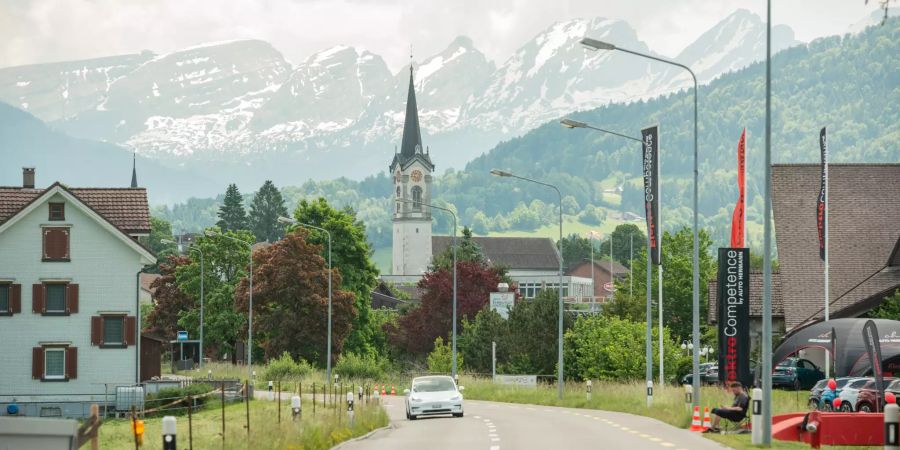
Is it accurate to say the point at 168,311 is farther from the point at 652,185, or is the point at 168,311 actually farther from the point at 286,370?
the point at 652,185

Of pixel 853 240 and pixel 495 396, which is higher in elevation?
pixel 853 240

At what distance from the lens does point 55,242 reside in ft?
200

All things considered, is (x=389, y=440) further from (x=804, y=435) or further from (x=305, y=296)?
(x=305, y=296)

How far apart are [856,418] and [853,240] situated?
46.1 meters

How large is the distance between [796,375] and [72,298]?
29933 millimetres

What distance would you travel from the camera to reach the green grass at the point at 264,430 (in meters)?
25.7

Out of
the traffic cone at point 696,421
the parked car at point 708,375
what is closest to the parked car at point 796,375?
the parked car at point 708,375

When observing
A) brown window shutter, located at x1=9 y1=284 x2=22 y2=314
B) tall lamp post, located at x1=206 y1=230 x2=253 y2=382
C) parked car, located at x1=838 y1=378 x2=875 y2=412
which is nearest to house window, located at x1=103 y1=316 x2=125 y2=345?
brown window shutter, located at x1=9 y1=284 x2=22 y2=314

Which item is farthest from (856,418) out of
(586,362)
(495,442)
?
(586,362)

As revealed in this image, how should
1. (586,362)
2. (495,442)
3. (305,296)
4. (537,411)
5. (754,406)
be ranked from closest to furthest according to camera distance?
(754,406), (495,442), (537,411), (586,362), (305,296)

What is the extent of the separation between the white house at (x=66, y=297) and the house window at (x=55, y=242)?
1.6 inches

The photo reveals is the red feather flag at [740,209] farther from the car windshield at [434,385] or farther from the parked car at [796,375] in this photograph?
the car windshield at [434,385]

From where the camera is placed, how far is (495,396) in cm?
6203

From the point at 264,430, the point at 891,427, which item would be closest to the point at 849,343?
the point at 264,430
